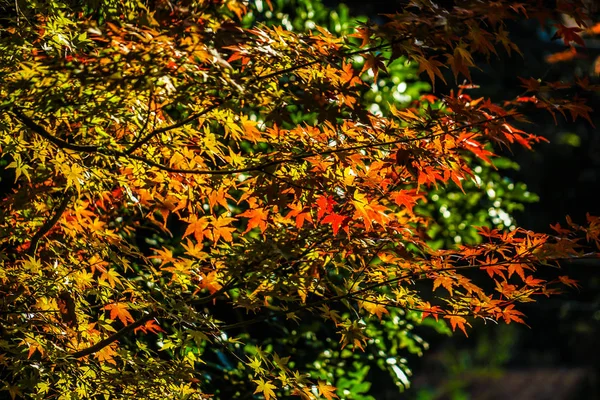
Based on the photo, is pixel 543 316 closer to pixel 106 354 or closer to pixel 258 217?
pixel 258 217

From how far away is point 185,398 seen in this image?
8.87 feet

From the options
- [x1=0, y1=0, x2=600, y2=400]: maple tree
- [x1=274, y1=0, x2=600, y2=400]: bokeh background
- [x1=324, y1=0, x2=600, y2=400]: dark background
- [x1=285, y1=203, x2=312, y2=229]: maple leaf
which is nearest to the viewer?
[x1=0, y1=0, x2=600, y2=400]: maple tree

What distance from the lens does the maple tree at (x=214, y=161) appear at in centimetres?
217

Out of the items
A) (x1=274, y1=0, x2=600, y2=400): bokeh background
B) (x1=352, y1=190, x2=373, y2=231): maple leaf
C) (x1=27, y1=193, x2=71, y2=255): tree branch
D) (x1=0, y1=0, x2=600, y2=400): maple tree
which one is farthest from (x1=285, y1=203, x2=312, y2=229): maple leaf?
(x1=274, y1=0, x2=600, y2=400): bokeh background

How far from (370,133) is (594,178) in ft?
36.5

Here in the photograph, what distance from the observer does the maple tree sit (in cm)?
217

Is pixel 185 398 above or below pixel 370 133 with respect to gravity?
below

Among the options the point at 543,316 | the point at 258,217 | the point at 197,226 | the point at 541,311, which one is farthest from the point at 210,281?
the point at 543,316

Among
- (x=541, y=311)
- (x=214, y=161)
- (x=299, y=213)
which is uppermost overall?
(x=214, y=161)

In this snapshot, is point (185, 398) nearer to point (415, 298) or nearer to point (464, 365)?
point (415, 298)

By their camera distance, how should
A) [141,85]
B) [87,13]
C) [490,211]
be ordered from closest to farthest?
[141,85]
[87,13]
[490,211]

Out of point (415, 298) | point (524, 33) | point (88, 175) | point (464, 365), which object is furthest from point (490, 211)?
point (524, 33)

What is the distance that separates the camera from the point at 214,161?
8.59 feet

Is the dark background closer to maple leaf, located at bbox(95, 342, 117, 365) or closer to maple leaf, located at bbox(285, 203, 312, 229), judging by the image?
maple leaf, located at bbox(285, 203, 312, 229)
